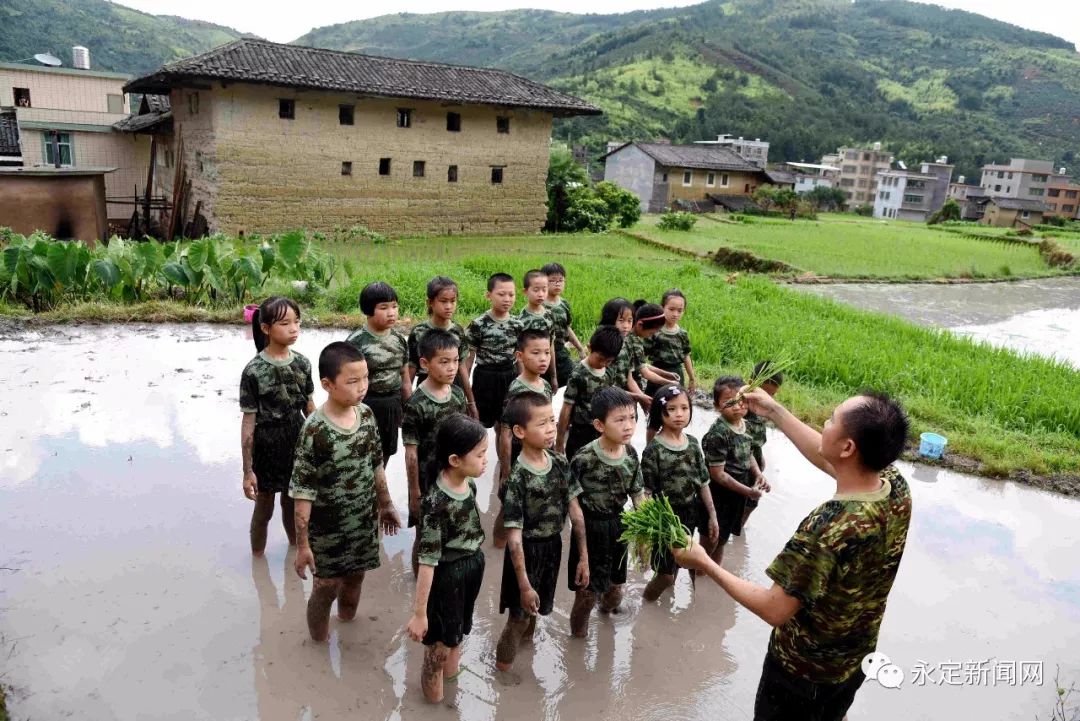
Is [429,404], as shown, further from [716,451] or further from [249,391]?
[716,451]

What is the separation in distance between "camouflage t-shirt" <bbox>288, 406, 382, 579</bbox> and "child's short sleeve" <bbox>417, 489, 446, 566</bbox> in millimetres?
550

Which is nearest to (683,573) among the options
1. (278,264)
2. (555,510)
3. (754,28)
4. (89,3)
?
(555,510)

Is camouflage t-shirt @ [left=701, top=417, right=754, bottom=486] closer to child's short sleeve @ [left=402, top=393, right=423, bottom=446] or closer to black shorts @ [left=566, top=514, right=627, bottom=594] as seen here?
black shorts @ [left=566, top=514, right=627, bottom=594]

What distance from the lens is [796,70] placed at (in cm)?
11175

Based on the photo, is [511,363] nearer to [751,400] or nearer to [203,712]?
[751,400]

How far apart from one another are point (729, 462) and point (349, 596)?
2.27 meters

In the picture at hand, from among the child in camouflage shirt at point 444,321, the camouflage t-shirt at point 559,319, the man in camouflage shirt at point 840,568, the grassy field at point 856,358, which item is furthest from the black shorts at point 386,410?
the grassy field at point 856,358

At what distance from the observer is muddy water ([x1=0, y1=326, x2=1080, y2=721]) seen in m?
3.41

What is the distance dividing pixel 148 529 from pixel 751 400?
12.7 ft

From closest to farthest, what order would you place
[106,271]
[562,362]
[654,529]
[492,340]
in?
[654,529]
[492,340]
[562,362]
[106,271]

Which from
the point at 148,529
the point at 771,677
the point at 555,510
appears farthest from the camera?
the point at 148,529

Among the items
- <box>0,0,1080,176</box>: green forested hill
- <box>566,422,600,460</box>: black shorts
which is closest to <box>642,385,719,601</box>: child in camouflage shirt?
<box>566,422,600,460</box>: black shorts

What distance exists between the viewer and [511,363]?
5453 millimetres

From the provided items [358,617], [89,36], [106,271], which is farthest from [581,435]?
[89,36]
